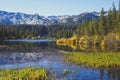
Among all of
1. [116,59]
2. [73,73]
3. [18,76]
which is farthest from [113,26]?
[18,76]

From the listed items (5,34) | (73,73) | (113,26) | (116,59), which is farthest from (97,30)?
(73,73)

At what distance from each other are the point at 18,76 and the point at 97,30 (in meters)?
116

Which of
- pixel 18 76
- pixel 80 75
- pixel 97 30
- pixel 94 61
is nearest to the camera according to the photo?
pixel 18 76

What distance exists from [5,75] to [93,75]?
11.0 m

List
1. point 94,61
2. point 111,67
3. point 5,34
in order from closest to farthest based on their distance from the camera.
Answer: point 111,67 → point 94,61 → point 5,34

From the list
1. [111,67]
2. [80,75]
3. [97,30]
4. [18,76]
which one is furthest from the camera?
[97,30]

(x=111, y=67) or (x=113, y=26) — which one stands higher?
(x=113, y=26)

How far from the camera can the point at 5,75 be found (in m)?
30.1

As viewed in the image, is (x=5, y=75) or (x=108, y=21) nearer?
(x=5, y=75)

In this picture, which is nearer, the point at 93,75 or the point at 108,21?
the point at 93,75

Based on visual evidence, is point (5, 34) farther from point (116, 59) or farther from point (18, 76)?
point (18, 76)

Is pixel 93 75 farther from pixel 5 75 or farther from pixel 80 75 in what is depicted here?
pixel 5 75

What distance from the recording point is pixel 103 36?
415 ft

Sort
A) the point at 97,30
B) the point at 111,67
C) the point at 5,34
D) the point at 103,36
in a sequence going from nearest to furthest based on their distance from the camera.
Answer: the point at 111,67 < the point at 103,36 < the point at 97,30 < the point at 5,34
